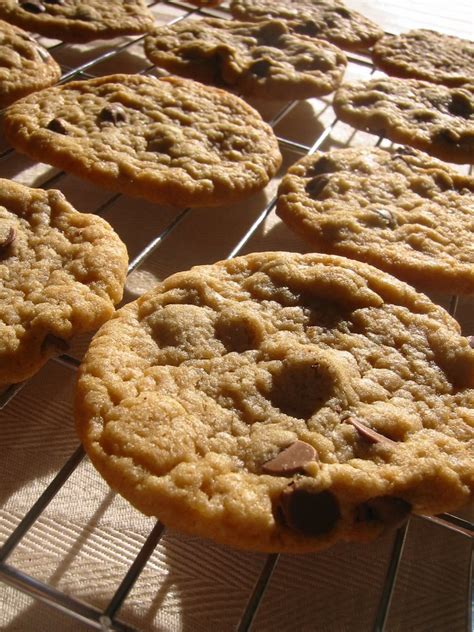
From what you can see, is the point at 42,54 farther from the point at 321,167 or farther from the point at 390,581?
the point at 390,581

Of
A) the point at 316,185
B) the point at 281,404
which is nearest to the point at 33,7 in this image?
the point at 316,185

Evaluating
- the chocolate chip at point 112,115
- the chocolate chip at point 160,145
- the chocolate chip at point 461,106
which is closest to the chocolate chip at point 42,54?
the chocolate chip at point 112,115

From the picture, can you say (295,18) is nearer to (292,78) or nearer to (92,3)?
(292,78)

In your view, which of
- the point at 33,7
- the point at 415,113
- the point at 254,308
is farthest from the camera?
the point at 33,7

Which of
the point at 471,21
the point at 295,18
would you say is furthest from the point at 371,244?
the point at 471,21

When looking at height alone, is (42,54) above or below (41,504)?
above

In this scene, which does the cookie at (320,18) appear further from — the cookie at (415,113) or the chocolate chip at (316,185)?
the chocolate chip at (316,185)
